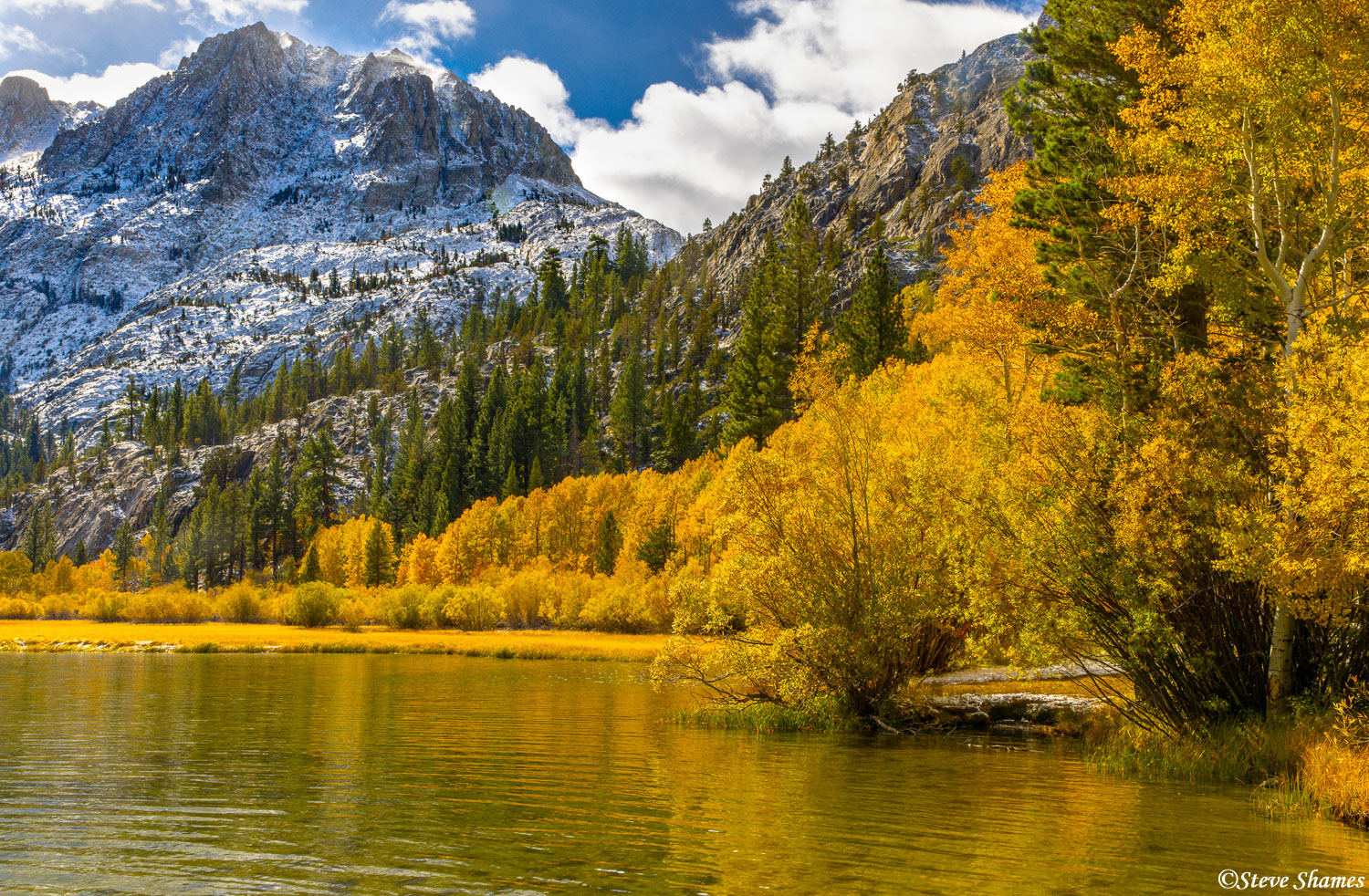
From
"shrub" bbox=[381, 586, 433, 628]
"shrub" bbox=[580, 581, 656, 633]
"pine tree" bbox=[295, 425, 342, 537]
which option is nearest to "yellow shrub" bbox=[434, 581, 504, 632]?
"shrub" bbox=[381, 586, 433, 628]

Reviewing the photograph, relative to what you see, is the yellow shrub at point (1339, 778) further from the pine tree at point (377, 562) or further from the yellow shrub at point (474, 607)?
the pine tree at point (377, 562)

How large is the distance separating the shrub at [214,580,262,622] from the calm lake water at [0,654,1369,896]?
2606 inches

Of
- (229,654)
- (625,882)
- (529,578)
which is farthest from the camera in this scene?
(529,578)

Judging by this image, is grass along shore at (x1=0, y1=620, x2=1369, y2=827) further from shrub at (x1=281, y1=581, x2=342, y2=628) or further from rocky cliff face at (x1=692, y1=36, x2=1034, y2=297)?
rocky cliff face at (x1=692, y1=36, x2=1034, y2=297)

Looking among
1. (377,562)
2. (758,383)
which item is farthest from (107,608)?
(758,383)

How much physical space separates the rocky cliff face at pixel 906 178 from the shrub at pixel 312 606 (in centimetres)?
9194

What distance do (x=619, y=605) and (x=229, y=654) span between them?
88.6ft

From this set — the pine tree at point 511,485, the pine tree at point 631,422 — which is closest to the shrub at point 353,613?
the pine tree at point 511,485

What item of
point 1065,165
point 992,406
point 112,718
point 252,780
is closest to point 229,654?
point 112,718

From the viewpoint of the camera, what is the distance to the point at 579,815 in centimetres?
1230

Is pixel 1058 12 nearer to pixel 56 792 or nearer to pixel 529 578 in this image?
pixel 56 792

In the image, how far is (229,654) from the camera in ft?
170

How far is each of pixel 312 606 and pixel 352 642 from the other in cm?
1926

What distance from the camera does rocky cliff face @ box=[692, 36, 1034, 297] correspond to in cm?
14712
